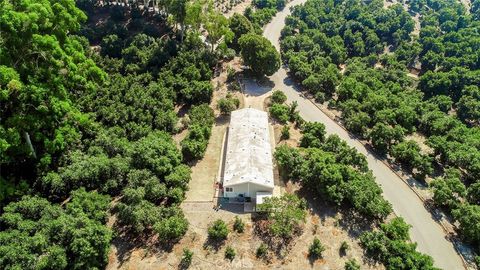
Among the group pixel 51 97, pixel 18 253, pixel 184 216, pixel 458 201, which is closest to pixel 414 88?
pixel 458 201

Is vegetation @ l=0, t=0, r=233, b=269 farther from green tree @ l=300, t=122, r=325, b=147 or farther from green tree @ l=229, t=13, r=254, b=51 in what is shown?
green tree @ l=229, t=13, r=254, b=51

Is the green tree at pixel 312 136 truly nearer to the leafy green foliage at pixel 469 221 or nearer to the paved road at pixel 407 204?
the paved road at pixel 407 204

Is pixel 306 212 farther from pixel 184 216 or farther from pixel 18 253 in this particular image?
pixel 18 253

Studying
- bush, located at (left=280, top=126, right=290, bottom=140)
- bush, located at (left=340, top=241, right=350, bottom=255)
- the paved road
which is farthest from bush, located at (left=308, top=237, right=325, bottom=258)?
bush, located at (left=280, top=126, right=290, bottom=140)

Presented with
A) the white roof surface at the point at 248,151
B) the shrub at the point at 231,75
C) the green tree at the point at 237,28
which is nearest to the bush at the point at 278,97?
the white roof surface at the point at 248,151

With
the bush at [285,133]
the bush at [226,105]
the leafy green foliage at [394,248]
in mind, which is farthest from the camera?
the bush at [226,105]

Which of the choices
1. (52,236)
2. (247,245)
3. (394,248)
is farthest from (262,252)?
(52,236)
